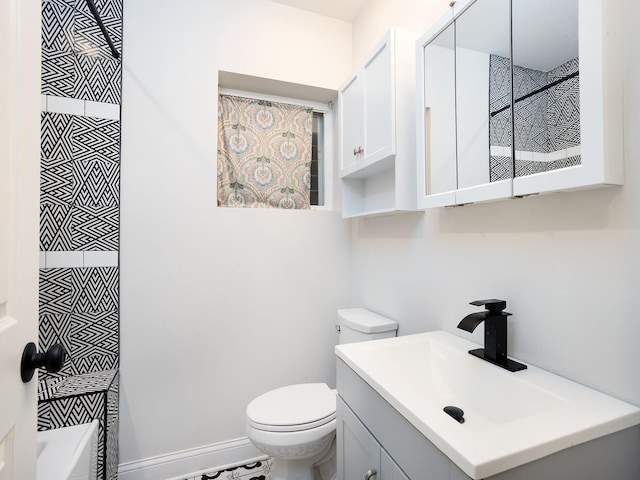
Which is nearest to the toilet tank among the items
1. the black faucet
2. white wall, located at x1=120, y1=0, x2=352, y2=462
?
white wall, located at x1=120, y1=0, x2=352, y2=462

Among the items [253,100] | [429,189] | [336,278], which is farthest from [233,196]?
[429,189]

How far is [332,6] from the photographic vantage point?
6.42 feet

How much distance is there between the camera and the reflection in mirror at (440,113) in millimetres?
1145

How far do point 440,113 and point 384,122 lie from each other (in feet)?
0.96

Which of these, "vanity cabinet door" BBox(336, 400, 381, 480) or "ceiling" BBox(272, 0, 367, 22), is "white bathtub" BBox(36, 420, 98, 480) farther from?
"ceiling" BBox(272, 0, 367, 22)

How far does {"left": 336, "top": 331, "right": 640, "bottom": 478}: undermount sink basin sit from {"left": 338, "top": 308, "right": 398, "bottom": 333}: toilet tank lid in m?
0.35

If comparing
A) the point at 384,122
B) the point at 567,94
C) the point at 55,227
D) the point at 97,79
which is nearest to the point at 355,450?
the point at 567,94

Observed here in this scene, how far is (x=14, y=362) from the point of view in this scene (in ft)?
1.85

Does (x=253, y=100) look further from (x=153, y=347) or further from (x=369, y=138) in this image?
(x=153, y=347)

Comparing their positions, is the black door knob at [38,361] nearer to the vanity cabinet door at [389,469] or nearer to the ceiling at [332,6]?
the vanity cabinet door at [389,469]

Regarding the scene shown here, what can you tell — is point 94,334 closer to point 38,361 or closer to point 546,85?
point 38,361

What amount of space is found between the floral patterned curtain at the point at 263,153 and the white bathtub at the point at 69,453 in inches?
50.3

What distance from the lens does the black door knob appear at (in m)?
0.60

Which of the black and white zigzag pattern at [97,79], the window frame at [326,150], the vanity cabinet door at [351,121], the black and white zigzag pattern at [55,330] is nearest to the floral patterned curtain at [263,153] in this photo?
the window frame at [326,150]
